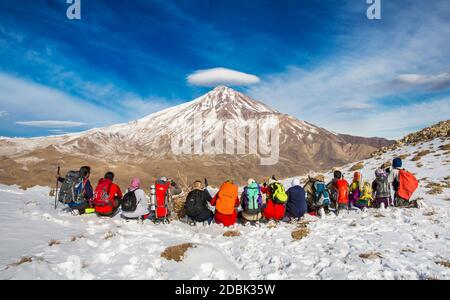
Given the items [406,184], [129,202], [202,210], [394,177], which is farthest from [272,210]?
[406,184]

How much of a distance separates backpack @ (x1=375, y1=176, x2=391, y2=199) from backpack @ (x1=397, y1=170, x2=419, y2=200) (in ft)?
1.48

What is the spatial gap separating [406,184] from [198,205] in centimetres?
840

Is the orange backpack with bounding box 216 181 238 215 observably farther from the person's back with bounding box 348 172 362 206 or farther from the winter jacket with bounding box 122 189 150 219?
the person's back with bounding box 348 172 362 206

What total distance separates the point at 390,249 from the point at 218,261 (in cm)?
443

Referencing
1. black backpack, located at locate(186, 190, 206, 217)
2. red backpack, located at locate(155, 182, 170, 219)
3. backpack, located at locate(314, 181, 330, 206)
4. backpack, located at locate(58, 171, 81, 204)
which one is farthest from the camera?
backpack, located at locate(314, 181, 330, 206)

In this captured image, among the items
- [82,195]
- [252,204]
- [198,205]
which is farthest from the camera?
[82,195]

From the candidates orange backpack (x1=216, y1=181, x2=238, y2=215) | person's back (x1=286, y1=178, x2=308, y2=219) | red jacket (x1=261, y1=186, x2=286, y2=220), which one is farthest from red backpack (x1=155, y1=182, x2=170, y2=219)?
person's back (x1=286, y1=178, x2=308, y2=219)

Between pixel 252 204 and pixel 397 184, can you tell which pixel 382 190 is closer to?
pixel 397 184

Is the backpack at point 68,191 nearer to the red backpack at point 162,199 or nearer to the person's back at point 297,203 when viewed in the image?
the red backpack at point 162,199

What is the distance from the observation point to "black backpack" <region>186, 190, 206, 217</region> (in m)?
11.6

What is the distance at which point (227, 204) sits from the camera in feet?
37.2

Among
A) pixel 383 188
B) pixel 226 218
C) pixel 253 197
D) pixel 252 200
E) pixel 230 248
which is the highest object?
pixel 383 188

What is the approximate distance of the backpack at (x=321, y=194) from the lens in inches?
492
